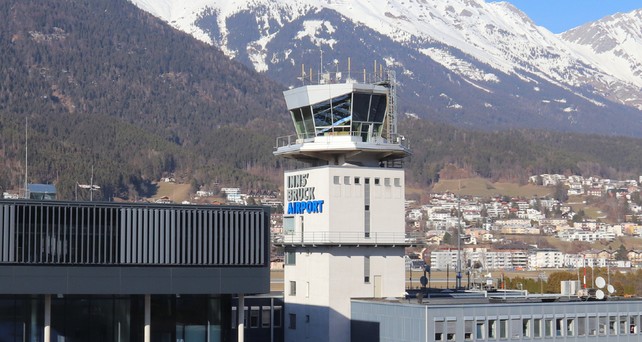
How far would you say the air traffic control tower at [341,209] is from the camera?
8162 centimetres

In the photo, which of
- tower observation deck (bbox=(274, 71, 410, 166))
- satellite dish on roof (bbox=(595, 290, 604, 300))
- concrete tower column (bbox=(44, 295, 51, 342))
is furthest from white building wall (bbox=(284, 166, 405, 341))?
concrete tower column (bbox=(44, 295, 51, 342))

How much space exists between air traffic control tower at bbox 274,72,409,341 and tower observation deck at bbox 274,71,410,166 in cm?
6

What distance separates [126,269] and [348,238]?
847 inches

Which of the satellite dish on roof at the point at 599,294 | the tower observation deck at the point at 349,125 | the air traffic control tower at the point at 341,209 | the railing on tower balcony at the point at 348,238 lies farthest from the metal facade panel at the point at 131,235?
the satellite dish on roof at the point at 599,294

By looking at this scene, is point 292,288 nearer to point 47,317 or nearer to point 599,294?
point 599,294

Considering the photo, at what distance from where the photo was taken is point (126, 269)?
6316cm

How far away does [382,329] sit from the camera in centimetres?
7725

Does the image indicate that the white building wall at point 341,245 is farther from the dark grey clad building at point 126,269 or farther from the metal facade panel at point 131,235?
the metal facade panel at point 131,235

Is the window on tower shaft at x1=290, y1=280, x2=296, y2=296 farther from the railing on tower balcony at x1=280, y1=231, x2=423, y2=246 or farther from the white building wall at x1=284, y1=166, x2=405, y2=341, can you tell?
the railing on tower balcony at x1=280, y1=231, x2=423, y2=246

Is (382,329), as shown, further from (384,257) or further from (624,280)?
(624,280)

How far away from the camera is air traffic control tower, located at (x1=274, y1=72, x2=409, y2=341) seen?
8162 centimetres

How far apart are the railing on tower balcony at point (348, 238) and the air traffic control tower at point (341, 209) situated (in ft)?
0.20

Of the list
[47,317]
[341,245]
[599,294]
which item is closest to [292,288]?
[341,245]

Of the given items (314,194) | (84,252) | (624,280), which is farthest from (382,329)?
(624,280)
